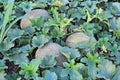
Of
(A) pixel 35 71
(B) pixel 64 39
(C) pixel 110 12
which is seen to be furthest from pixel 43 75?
(C) pixel 110 12

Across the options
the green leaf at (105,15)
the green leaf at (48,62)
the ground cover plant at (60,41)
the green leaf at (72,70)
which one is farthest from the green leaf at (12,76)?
the green leaf at (105,15)

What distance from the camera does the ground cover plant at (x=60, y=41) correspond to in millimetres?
1584

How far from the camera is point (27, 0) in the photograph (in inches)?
88.4

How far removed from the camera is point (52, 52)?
5.62 ft

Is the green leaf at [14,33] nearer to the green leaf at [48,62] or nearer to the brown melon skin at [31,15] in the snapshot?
the brown melon skin at [31,15]

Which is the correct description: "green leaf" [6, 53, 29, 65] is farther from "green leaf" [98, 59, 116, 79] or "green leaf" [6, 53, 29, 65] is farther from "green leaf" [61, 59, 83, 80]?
"green leaf" [98, 59, 116, 79]

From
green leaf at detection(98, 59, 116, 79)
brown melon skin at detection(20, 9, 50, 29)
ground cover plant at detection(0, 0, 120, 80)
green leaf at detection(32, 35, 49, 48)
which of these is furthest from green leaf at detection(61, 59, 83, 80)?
brown melon skin at detection(20, 9, 50, 29)

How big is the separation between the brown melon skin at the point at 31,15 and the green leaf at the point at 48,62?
15.2 inches

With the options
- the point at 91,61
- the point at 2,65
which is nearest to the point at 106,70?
the point at 91,61

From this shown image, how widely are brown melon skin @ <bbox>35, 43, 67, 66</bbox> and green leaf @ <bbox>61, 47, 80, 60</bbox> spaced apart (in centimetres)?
4

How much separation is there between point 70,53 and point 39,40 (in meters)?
0.23

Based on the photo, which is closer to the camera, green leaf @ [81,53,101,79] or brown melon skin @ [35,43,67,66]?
green leaf @ [81,53,101,79]

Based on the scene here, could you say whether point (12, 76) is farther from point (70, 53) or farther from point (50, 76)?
point (70, 53)

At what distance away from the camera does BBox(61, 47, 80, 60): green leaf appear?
65.3 inches
